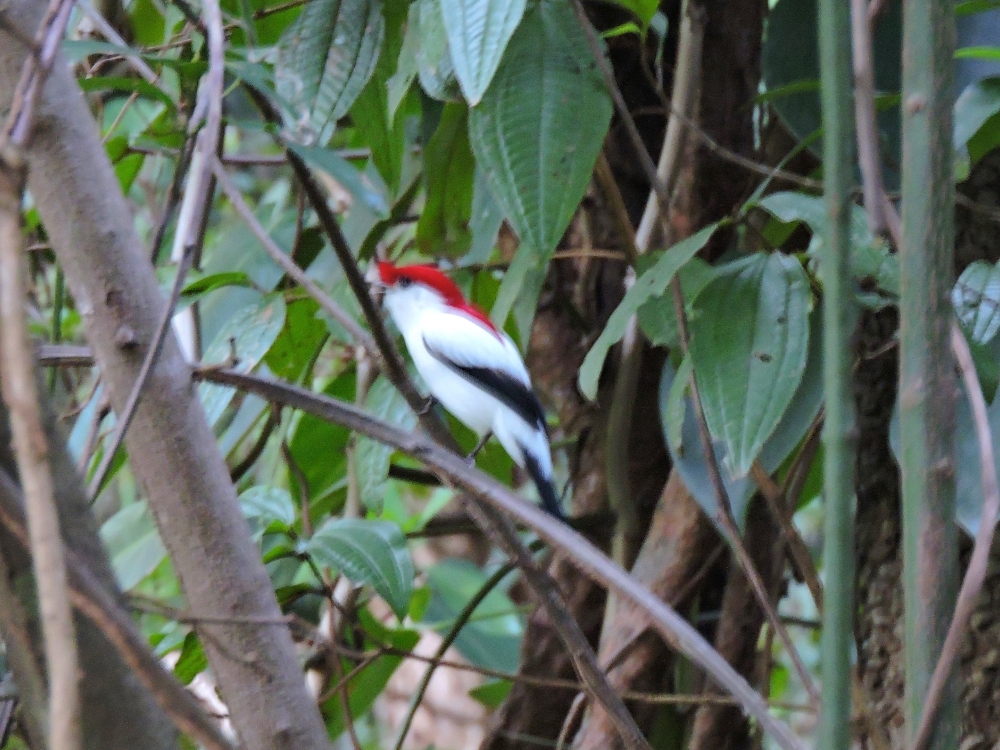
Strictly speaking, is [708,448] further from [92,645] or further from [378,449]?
[92,645]

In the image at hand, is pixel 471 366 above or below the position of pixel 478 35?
below

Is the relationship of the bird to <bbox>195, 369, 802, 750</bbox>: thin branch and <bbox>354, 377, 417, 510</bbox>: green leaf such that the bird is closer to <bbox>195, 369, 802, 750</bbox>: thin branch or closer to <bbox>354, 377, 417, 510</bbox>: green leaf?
<bbox>354, 377, 417, 510</bbox>: green leaf

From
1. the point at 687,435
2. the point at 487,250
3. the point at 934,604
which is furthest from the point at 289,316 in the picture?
the point at 934,604

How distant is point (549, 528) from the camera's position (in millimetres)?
929

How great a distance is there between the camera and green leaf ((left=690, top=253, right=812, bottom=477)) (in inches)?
48.3

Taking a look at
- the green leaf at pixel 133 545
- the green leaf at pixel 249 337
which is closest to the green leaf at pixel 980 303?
the green leaf at pixel 249 337

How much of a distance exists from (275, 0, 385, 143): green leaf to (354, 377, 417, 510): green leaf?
46 centimetres

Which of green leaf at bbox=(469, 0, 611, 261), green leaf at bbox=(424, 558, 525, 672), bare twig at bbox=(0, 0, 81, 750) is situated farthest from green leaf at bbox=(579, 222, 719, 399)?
green leaf at bbox=(424, 558, 525, 672)

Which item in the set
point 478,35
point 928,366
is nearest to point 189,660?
point 478,35

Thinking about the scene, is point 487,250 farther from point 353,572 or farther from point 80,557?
point 80,557

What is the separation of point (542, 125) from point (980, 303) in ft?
1.89

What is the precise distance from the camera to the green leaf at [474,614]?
9.27 feet

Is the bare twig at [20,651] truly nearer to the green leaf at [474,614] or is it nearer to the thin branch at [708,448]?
the thin branch at [708,448]

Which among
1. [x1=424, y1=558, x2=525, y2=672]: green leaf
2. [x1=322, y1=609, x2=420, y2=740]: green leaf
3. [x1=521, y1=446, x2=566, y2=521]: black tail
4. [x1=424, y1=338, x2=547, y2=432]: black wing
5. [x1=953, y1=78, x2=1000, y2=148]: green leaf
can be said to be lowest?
[x1=424, y1=558, x2=525, y2=672]: green leaf
